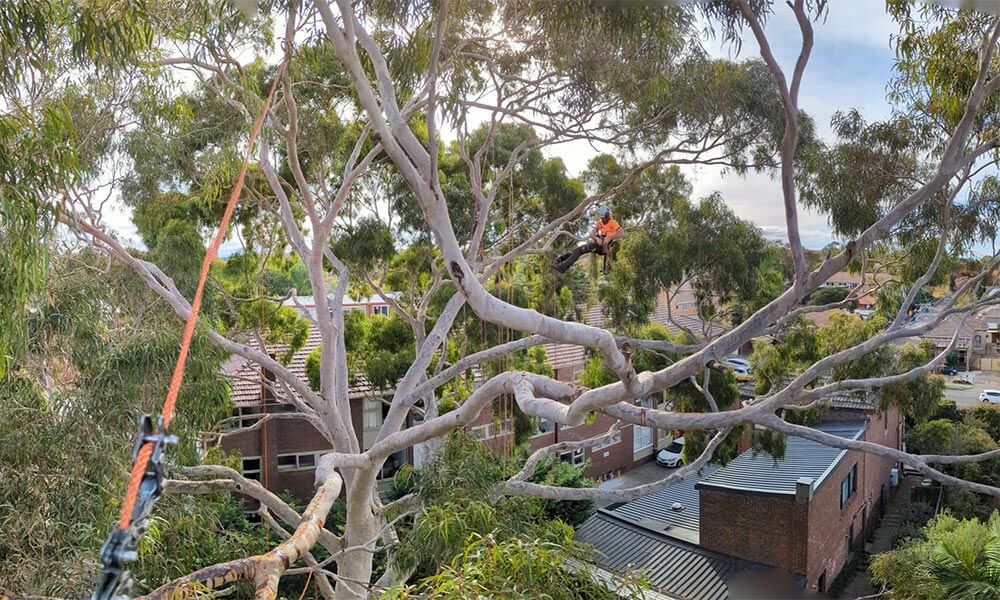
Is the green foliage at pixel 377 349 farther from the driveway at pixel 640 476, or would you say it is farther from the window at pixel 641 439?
the window at pixel 641 439

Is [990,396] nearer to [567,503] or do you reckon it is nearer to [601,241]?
[567,503]

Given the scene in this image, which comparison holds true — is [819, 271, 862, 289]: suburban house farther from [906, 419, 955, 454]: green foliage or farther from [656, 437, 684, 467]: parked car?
[656, 437, 684, 467]: parked car

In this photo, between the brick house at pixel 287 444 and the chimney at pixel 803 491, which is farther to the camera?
the brick house at pixel 287 444

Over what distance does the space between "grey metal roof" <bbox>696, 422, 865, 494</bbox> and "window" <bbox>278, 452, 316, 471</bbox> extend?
6776 millimetres

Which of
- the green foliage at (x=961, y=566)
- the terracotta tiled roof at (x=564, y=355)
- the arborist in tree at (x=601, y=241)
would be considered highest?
the arborist in tree at (x=601, y=241)

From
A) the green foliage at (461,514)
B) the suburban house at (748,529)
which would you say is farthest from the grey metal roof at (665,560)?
the green foliage at (461,514)

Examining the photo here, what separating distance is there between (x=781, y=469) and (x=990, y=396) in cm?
1603

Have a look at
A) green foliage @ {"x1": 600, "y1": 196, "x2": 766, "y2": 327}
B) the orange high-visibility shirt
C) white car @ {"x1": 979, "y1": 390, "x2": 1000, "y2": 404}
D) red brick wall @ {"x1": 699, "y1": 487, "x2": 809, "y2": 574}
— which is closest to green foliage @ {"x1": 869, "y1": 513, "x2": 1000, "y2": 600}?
red brick wall @ {"x1": 699, "y1": 487, "x2": 809, "y2": 574}

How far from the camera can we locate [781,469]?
11.2 metres

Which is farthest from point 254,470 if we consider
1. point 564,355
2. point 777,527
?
point 777,527

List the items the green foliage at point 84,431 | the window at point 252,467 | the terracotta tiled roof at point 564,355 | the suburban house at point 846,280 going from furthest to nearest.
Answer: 1. the terracotta tiled roof at point 564,355
2. the window at point 252,467
3. the suburban house at point 846,280
4. the green foliage at point 84,431

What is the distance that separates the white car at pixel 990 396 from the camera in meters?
22.4

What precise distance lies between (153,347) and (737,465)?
9.72 metres

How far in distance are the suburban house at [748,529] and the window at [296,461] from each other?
5066 mm
